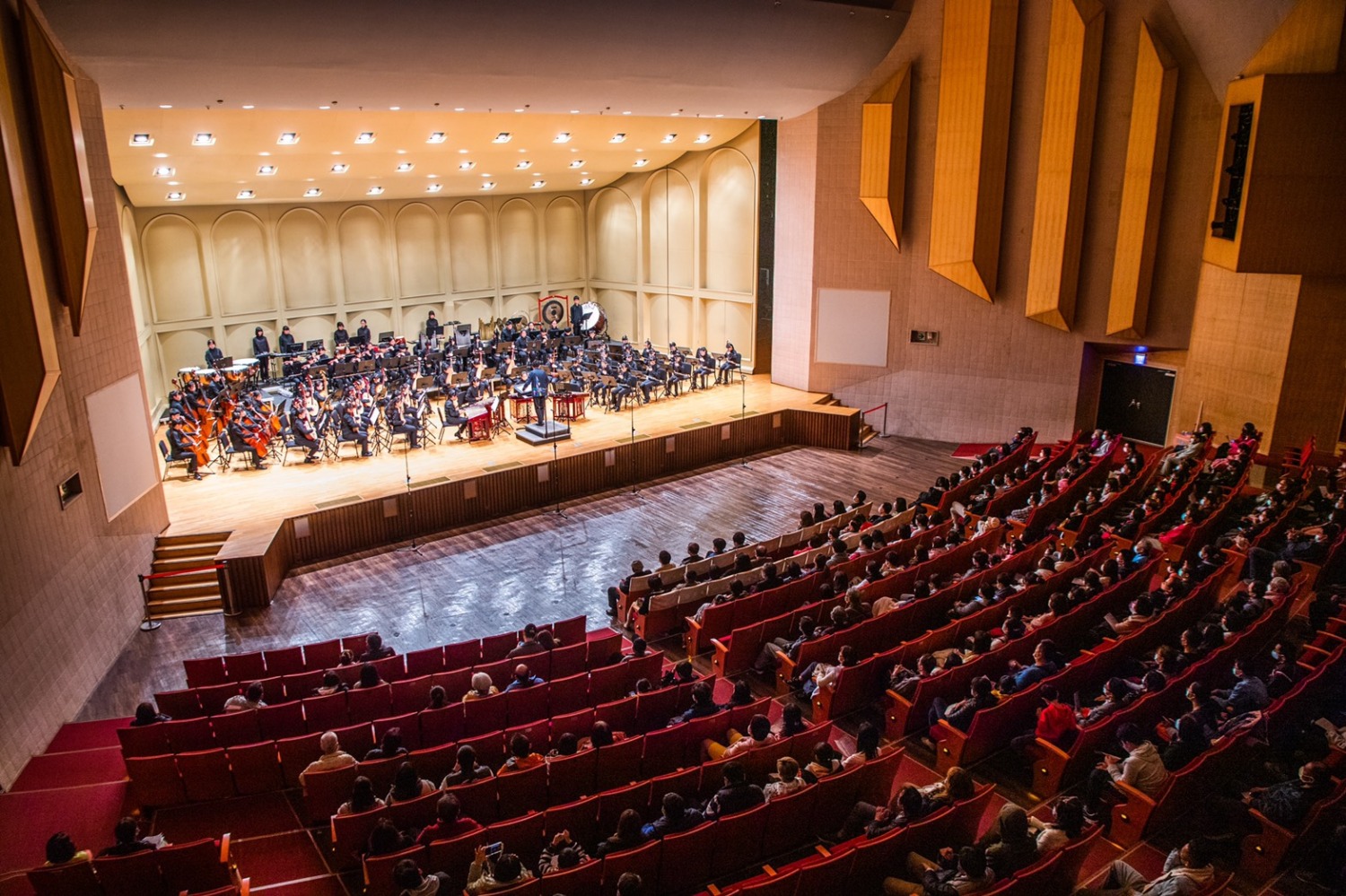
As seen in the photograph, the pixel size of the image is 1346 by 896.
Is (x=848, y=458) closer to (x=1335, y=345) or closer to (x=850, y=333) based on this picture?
(x=850, y=333)

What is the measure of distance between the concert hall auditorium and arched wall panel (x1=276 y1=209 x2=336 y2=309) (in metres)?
0.09

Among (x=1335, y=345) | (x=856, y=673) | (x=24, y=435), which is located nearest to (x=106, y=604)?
(x=24, y=435)

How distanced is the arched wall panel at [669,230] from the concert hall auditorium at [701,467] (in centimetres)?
32

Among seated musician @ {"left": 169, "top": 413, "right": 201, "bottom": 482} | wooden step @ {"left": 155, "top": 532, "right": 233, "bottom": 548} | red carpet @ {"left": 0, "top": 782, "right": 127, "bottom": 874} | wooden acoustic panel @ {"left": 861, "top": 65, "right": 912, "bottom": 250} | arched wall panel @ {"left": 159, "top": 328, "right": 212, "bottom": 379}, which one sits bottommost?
red carpet @ {"left": 0, "top": 782, "right": 127, "bottom": 874}

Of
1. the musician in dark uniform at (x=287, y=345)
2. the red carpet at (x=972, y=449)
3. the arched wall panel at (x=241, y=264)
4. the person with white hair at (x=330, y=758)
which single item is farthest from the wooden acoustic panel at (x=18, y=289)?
the red carpet at (x=972, y=449)

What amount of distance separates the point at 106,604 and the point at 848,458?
10976 mm

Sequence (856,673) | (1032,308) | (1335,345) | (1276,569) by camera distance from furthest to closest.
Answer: (1032,308), (1335,345), (1276,569), (856,673)

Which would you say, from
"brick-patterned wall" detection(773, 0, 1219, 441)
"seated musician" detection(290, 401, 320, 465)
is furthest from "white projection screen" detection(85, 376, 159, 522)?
"brick-patterned wall" detection(773, 0, 1219, 441)

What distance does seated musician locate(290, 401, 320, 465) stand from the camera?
13.2 m

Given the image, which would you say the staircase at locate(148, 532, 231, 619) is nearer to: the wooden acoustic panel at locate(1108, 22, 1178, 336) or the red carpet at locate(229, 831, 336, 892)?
the red carpet at locate(229, 831, 336, 892)

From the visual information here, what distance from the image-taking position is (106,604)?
882 centimetres

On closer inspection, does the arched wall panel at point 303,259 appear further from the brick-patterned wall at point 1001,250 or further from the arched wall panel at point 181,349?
the brick-patterned wall at point 1001,250

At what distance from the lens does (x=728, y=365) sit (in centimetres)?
1834

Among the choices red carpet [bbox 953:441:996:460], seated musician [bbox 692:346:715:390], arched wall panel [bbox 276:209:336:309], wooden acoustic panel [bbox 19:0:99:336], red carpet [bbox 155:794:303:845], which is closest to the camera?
red carpet [bbox 155:794:303:845]
